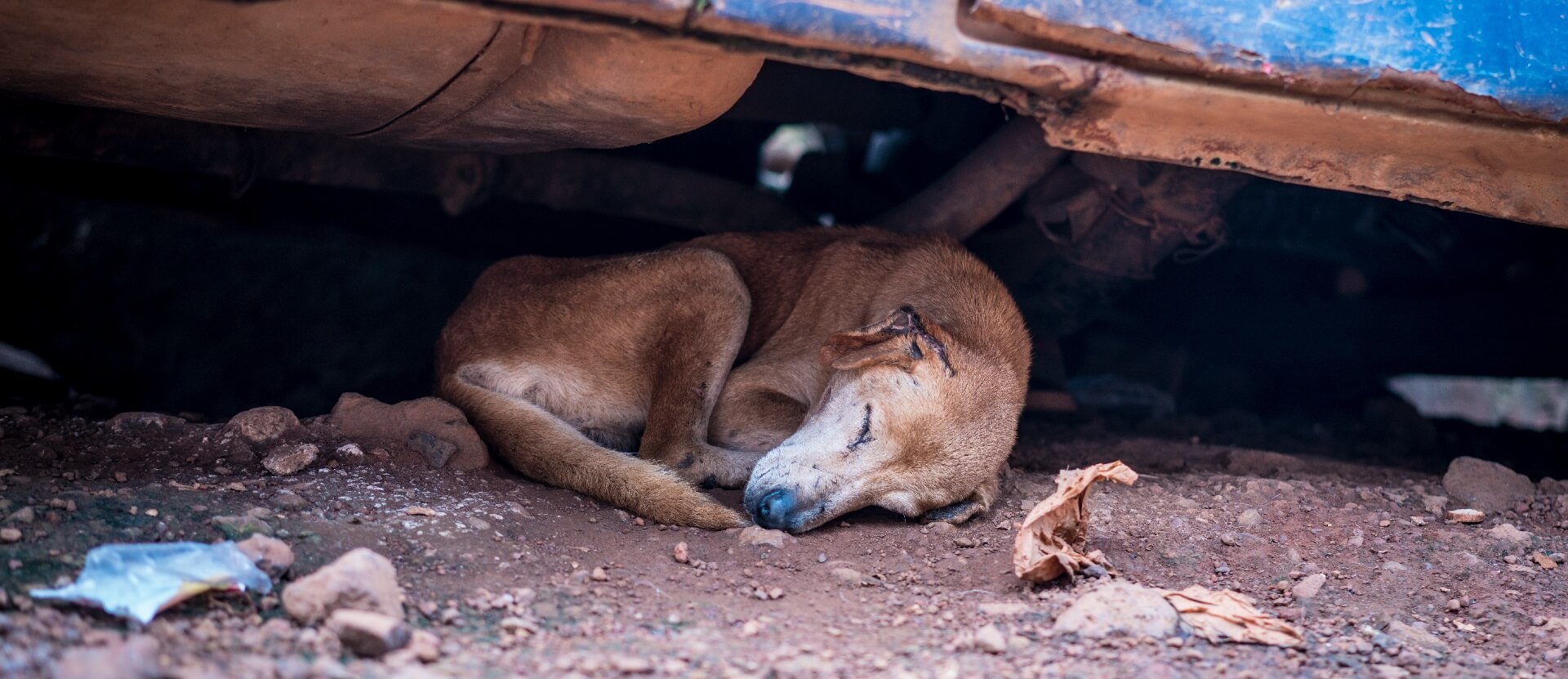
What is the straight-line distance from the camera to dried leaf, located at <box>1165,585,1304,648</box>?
2334 mm

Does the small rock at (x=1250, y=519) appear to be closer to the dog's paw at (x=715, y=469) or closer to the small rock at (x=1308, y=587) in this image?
the small rock at (x=1308, y=587)

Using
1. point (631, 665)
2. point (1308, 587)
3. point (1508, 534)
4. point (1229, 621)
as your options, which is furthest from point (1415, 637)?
point (631, 665)

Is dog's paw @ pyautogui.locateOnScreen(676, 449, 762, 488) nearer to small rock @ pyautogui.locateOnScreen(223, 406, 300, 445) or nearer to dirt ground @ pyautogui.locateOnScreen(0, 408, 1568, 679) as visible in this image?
dirt ground @ pyautogui.locateOnScreen(0, 408, 1568, 679)

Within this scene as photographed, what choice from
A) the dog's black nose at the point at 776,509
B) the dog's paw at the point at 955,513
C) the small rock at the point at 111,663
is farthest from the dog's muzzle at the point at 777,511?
the small rock at the point at 111,663

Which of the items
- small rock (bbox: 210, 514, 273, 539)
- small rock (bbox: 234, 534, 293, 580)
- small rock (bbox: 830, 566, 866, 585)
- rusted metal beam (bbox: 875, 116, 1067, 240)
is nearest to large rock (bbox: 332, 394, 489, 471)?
small rock (bbox: 210, 514, 273, 539)

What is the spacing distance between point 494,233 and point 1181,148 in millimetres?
3890

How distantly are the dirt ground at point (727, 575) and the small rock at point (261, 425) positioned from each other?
67 mm

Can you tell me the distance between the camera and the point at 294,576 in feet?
7.45

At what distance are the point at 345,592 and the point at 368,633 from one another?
0.60 feet

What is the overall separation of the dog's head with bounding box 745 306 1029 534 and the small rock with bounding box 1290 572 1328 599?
98cm

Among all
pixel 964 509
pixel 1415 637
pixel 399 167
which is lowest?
pixel 964 509

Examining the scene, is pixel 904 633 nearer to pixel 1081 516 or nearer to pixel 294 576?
pixel 1081 516

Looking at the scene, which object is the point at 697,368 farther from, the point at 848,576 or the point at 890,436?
the point at 848,576

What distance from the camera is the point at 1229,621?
2.38 metres
